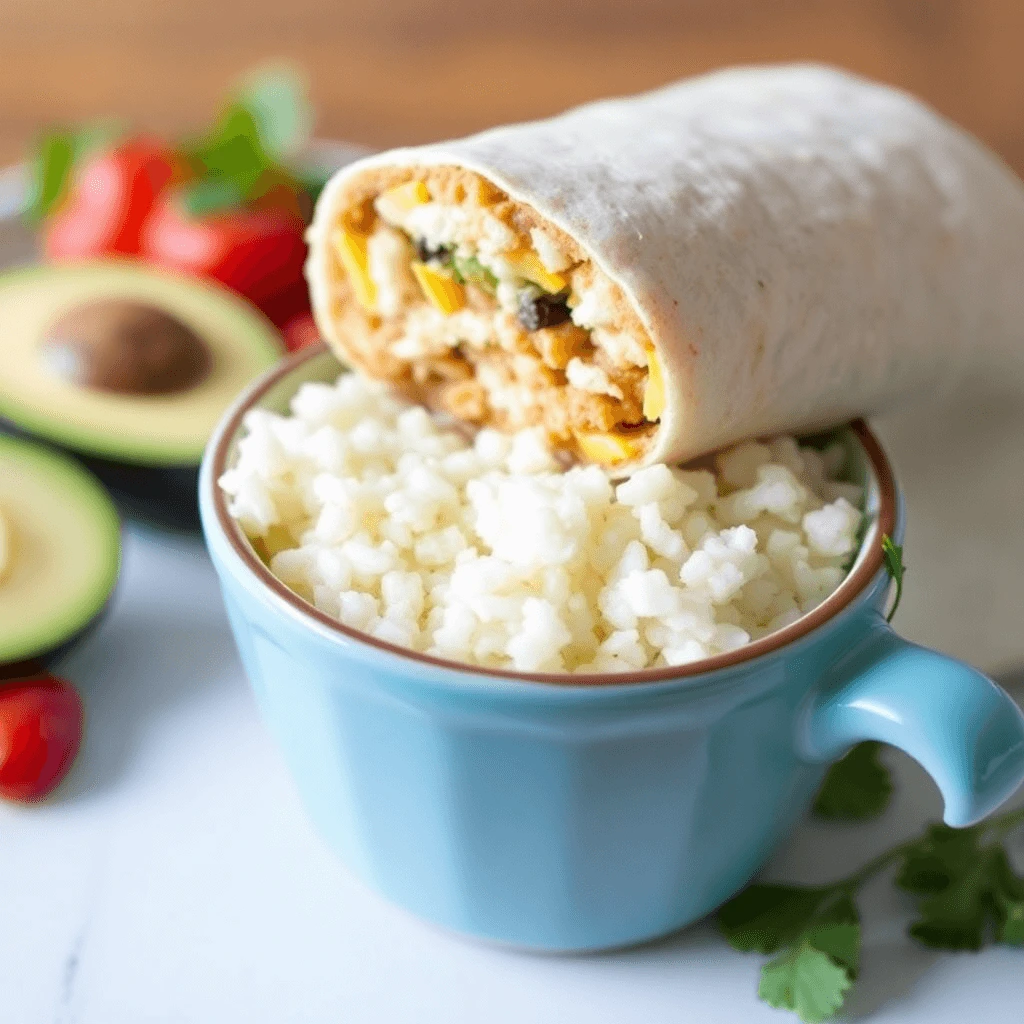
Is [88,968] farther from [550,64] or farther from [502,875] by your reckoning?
[550,64]

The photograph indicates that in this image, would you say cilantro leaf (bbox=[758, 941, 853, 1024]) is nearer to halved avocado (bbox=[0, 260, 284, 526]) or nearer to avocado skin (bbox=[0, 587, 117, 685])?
avocado skin (bbox=[0, 587, 117, 685])

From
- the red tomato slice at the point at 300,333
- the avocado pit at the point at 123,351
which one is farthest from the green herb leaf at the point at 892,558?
the red tomato slice at the point at 300,333

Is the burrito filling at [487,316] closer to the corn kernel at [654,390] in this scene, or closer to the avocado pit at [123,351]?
the corn kernel at [654,390]

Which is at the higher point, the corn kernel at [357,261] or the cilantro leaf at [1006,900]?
the corn kernel at [357,261]

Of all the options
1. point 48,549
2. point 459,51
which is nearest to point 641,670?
A: point 48,549

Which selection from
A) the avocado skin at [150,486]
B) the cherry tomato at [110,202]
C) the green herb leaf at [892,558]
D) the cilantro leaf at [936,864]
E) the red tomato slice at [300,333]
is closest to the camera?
the green herb leaf at [892,558]

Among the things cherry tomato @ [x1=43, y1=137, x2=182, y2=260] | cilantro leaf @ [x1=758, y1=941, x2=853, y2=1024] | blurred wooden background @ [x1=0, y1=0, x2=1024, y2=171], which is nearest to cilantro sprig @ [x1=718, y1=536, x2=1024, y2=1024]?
cilantro leaf @ [x1=758, y1=941, x2=853, y2=1024]
